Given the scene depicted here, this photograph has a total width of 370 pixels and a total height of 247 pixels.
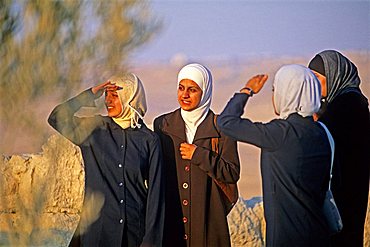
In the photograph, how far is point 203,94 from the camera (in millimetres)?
4531

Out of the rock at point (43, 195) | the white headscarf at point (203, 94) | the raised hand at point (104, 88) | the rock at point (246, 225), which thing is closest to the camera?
the rock at point (43, 195)

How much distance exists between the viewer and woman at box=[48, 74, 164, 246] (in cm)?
450

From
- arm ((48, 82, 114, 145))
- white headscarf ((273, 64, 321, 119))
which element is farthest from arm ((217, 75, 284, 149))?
arm ((48, 82, 114, 145))

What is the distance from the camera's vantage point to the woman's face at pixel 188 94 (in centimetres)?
453

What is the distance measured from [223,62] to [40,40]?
3.16ft

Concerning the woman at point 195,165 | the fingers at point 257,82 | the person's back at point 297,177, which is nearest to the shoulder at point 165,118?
the woman at point 195,165

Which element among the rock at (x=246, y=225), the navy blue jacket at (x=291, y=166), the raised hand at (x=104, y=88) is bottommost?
the rock at (x=246, y=225)

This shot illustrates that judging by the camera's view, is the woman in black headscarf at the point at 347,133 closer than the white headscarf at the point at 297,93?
No

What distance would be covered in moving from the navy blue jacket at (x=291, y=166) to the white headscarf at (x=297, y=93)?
42 mm

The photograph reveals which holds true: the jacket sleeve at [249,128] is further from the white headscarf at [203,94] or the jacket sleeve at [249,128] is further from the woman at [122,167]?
the woman at [122,167]

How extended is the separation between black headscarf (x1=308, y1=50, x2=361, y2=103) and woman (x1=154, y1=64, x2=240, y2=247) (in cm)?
58

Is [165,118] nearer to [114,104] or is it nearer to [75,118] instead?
[114,104]

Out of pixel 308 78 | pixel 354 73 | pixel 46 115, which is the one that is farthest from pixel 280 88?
pixel 46 115

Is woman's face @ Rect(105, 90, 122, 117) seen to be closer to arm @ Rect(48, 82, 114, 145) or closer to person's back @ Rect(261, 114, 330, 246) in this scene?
arm @ Rect(48, 82, 114, 145)
